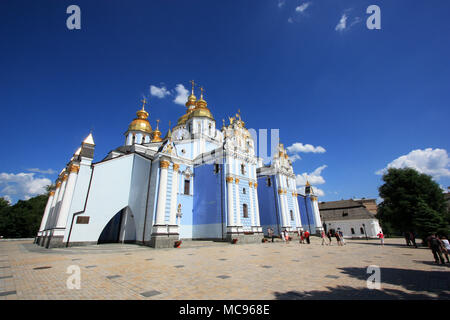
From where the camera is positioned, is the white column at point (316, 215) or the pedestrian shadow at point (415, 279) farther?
the white column at point (316, 215)

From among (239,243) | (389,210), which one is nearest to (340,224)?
(389,210)

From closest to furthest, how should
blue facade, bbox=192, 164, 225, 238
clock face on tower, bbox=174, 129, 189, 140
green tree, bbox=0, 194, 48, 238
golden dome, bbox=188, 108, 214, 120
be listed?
blue facade, bbox=192, 164, 225, 238, clock face on tower, bbox=174, 129, 189, 140, golden dome, bbox=188, 108, 214, 120, green tree, bbox=0, 194, 48, 238

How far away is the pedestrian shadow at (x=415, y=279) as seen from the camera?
4.68m

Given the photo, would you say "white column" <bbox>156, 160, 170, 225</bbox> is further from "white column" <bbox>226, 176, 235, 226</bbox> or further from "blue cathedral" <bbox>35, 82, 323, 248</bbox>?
"white column" <bbox>226, 176, 235, 226</bbox>

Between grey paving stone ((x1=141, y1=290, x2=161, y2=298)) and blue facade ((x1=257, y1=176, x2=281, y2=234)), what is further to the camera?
blue facade ((x1=257, y1=176, x2=281, y2=234))

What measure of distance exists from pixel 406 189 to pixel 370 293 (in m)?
22.8

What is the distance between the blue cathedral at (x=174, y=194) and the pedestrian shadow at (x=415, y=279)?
42.6ft

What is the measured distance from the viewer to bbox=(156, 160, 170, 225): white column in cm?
1574

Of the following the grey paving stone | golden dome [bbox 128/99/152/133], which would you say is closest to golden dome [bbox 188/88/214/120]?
golden dome [bbox 128/99/152/133]

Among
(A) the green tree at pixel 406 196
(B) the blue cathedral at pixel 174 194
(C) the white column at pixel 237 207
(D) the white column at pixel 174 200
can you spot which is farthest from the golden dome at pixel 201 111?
(A) the green tree at pixel 406 196

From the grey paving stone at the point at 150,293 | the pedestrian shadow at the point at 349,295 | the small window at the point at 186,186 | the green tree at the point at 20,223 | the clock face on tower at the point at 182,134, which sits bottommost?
the pedestrian shadow at the point at 349,295

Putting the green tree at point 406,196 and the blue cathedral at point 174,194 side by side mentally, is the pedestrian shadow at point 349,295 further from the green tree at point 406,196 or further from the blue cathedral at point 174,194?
the green tree at point 406,196

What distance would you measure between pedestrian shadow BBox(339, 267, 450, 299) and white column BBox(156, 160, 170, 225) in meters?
12.8

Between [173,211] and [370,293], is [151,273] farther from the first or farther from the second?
[173,211]
